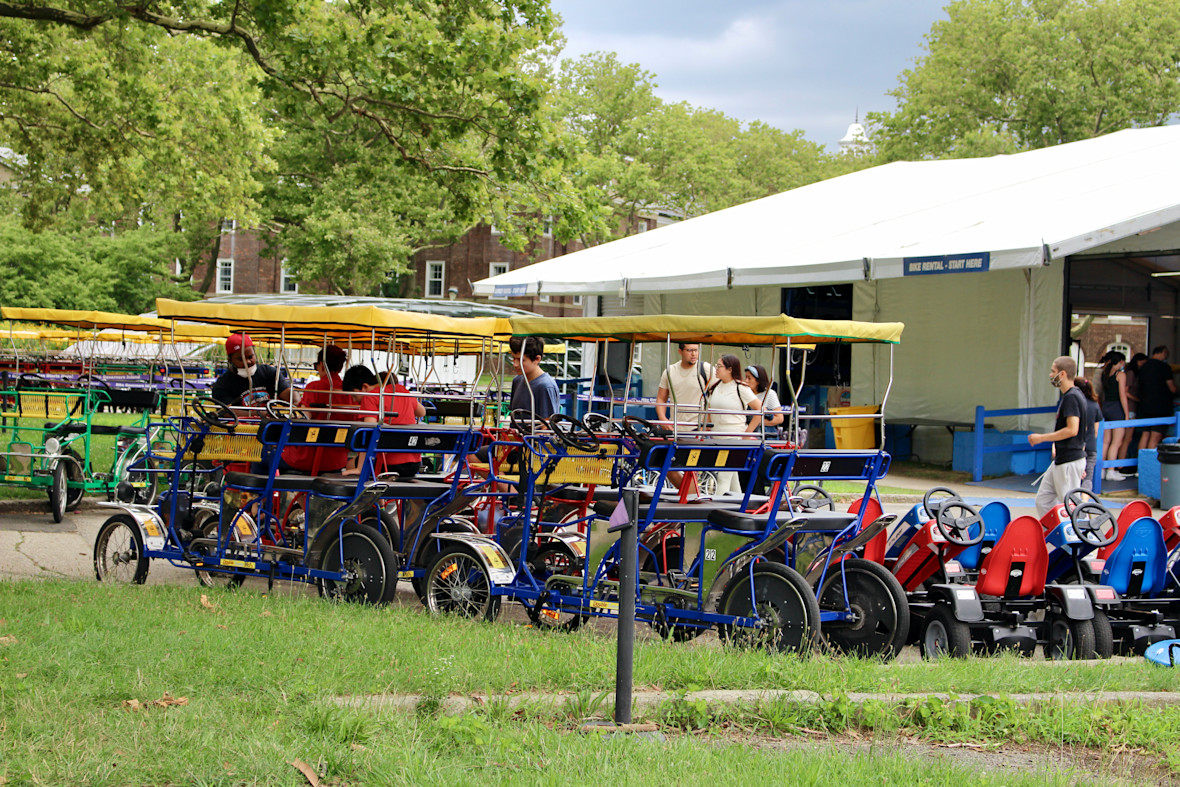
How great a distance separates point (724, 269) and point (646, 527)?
14.0m

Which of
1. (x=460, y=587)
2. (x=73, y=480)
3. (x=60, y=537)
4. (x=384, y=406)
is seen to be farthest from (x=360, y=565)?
(x=73, y=480)

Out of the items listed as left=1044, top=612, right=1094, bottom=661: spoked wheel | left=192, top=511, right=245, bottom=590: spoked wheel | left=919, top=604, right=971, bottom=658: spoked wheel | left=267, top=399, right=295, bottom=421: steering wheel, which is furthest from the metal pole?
left=192, top=511, right=245, bottom=590: spoked wheel

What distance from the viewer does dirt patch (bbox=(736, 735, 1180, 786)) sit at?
4.84 meters

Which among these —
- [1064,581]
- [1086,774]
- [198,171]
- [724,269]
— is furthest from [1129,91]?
[1086,774]

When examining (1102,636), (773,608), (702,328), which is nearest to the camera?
(773,608)

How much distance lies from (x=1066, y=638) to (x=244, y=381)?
7326mm

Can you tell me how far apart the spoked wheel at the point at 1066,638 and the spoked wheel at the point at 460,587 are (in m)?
3.69

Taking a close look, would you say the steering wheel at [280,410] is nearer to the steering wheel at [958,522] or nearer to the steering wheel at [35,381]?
the steering wheel at [958,522]

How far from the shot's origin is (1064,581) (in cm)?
802

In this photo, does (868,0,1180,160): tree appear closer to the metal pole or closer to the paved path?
the paved path

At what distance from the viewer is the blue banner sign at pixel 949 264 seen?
17.1m

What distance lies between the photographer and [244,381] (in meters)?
10.9

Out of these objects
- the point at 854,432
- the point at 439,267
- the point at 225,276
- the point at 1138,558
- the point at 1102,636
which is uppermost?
the point at 439,267

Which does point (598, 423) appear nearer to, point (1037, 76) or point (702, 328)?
point (702, 328)
